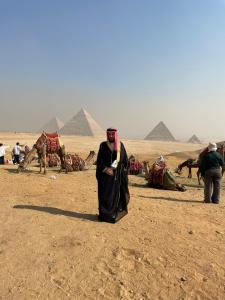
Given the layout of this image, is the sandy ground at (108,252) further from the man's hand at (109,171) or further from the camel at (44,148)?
the camel at (44,148)

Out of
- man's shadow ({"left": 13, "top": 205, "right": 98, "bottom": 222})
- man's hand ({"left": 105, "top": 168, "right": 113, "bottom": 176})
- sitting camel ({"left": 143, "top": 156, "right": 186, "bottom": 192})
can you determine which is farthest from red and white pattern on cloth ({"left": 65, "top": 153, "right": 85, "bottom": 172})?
man's hand ({"left": 105, "top": 168, "right": 113, "bottom": 176})

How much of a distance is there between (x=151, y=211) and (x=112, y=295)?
354cm

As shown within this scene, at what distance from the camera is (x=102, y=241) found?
556 centimetres

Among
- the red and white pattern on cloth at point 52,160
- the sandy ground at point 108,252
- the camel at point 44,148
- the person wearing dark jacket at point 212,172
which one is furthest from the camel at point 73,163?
the person wearing dark jacket at point 212,172

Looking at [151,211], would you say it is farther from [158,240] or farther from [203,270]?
[203,270]

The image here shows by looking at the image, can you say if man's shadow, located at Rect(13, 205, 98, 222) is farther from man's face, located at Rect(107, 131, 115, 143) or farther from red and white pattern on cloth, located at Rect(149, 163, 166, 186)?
red and white pattern on cloth, located at Rect(149, 163, 166, 186)

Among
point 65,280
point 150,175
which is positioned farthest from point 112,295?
point 150,175

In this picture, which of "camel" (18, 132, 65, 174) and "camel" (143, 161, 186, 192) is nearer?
"camel" (143, 161, 186, 192)

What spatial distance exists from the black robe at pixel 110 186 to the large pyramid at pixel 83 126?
350 feet

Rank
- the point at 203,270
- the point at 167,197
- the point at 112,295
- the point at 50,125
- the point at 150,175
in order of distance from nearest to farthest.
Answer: the point at 112,295
the point at 203,270
the point at 167,197
the point at 150,175
the point at 50,125

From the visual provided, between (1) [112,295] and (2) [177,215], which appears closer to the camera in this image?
(1) [112,295]

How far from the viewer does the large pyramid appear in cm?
11594

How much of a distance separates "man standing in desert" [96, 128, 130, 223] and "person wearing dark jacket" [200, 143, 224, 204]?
126 inches

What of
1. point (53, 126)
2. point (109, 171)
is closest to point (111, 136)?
point (109, 171)
